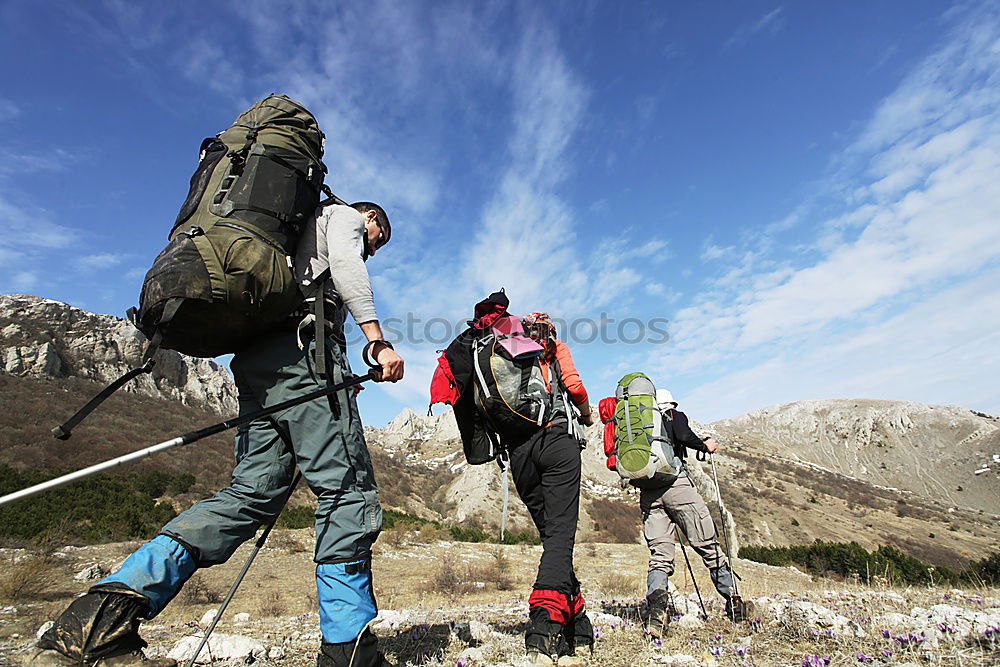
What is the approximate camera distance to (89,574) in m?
7.22

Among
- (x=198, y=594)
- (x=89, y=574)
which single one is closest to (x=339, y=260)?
(x=198, y=594)

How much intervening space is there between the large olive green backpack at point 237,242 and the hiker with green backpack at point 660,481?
3126 mm

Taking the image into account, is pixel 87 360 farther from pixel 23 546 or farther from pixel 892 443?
pixel 892 443

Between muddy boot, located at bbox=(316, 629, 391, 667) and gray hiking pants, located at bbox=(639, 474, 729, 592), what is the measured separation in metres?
2.92

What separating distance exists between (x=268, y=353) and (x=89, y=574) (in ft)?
26.0

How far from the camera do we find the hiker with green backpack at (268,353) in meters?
1.80

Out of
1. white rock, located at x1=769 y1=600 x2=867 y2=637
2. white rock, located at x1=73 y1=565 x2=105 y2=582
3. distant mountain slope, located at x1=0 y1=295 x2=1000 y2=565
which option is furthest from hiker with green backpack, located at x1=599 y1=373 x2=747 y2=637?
distant mountain slope, located at x1=0 y1=295 x2=1000 y2=565

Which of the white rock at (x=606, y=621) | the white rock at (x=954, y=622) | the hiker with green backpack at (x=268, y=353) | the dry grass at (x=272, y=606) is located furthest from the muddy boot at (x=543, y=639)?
the dry grass at (x=272, y=606)

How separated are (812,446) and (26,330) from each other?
112 meters

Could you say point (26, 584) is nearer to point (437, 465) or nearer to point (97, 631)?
point (97, 631)

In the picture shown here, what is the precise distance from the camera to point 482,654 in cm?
263

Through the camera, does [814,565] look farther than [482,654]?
Yes

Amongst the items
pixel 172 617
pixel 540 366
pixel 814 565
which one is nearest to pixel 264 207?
pixel 540 366

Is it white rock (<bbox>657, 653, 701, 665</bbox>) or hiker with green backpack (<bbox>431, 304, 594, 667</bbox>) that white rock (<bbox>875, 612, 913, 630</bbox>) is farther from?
hiker with green backpack (<bbox>431, 304, 594, 667</bbox>)
